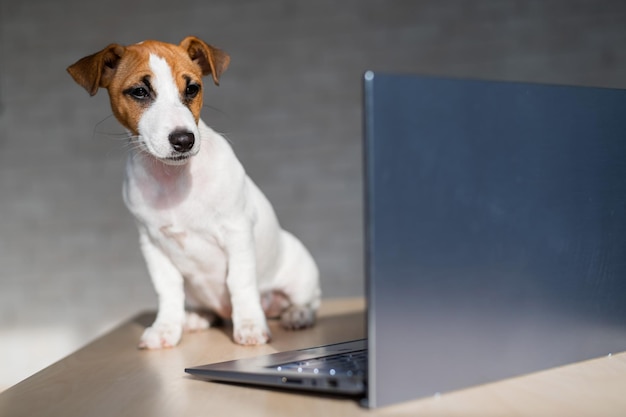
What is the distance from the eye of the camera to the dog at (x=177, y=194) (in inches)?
57.4

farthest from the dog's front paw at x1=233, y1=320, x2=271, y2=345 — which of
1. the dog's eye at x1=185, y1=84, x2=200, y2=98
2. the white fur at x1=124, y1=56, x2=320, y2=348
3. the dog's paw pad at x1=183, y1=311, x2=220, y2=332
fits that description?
the dog's eye at x1=185, y1=84, x2=200, y2=98

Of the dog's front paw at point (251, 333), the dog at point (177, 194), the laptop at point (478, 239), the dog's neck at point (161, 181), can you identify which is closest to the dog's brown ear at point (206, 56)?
the dog at point (177, 194)

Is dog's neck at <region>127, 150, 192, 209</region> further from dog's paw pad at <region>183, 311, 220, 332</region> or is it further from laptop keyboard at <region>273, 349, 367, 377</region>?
laptop keyboard at <region>273, 349, 367, 377</region>

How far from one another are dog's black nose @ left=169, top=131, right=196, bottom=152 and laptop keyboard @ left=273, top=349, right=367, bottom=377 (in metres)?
0.53

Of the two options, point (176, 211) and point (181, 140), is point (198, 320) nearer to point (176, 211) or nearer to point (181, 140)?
point (176, 211)

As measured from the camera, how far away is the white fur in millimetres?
1441

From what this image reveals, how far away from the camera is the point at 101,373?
1188 millimetres

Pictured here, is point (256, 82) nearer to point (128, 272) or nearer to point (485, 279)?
point (128, 272)

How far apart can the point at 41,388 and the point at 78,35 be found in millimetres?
3140

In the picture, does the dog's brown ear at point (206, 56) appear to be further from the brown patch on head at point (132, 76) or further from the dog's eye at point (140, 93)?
the dog's eye at point (140, 93)

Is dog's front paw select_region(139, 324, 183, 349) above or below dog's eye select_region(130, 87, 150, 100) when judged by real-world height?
below

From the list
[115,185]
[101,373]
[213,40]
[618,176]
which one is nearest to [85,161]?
[115,185]

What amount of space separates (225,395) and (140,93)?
758mm

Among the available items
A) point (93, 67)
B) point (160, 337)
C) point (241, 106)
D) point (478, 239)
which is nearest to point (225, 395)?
point (478, 239)
